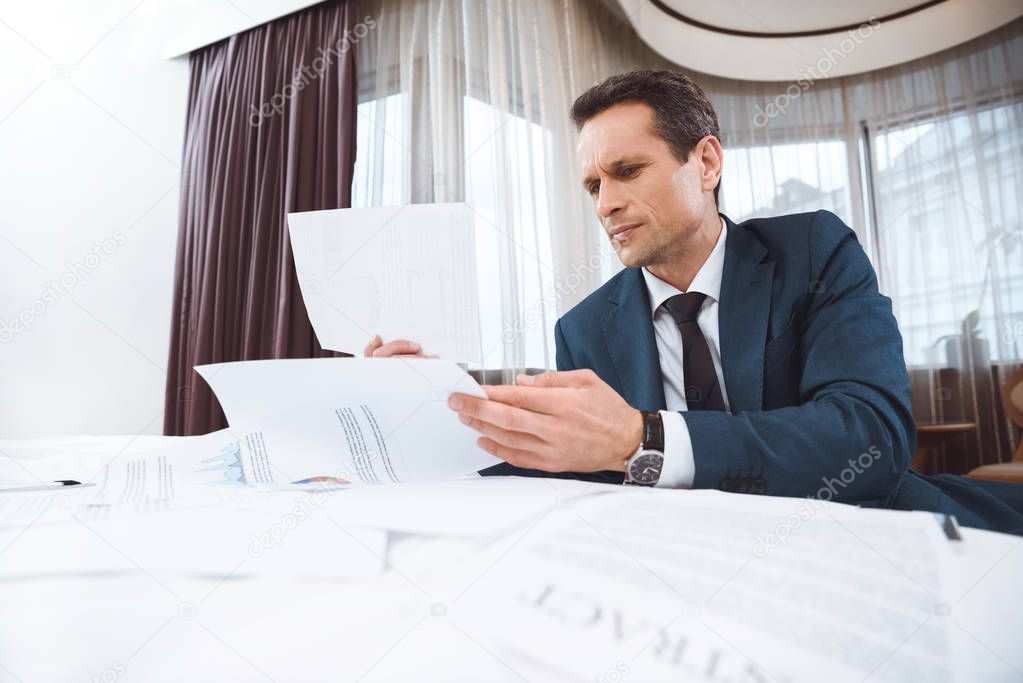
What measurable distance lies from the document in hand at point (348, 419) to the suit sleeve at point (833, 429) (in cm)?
24

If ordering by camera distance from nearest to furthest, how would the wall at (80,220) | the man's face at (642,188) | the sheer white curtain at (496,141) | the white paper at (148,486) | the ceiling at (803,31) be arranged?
the white paper at (148,486) → the man's face at (642,188) → the wall at (80,220) → the sheer white curtain at (496,141) → the ceiling at (803,31)

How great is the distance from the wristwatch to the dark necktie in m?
0.45

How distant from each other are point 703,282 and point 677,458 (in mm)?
629

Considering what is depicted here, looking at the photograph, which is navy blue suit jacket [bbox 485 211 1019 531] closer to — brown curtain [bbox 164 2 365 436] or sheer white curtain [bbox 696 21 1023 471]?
brown curtain [bbox 164 2 365 436]

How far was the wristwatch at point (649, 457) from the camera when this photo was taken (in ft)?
2.11

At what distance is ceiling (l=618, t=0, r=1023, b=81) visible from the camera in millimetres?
4004

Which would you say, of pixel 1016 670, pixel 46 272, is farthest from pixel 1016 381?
Result: pixel 46 272

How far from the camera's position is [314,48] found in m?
3.71

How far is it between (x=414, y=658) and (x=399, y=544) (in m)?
0.08

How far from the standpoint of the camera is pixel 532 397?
59 cm

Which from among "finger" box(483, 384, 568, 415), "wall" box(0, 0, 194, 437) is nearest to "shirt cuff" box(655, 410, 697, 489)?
"finger" box(483, 384, 568, 415)

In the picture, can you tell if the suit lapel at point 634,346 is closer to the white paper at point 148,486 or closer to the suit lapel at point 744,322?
the suit lapel at point 744,322

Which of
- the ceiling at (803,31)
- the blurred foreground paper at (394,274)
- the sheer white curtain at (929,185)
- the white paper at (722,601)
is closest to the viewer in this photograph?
the white paper at (722,601)

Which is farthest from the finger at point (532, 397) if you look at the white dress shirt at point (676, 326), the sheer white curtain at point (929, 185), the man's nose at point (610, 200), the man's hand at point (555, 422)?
the sheer white curtain at point (929, 185)
